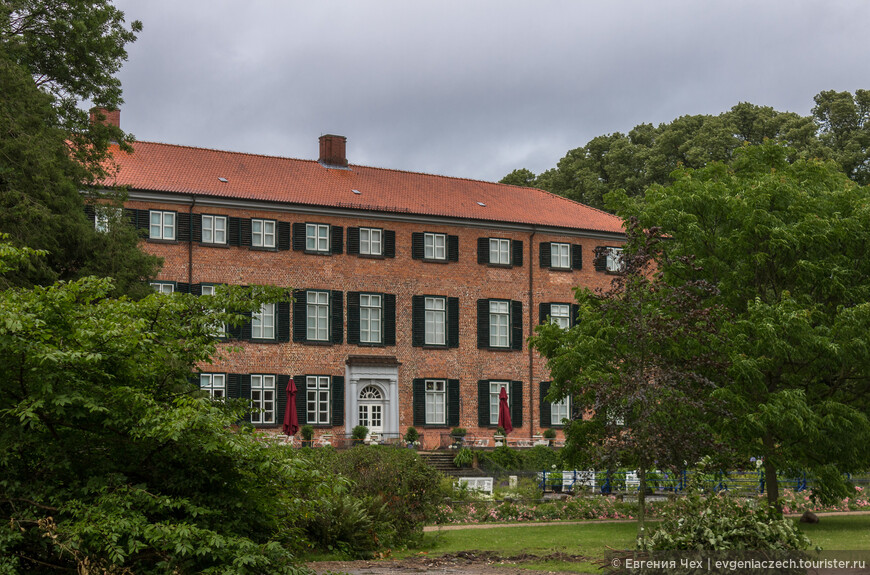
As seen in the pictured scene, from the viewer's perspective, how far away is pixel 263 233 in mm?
38156

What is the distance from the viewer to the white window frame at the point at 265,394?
37188 mm

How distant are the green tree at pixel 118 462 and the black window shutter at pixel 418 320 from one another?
2833 cm

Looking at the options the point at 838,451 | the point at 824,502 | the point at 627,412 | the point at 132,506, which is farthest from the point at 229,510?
the point at 824,502

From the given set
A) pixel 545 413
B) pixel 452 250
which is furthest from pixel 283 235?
pixel 545 413

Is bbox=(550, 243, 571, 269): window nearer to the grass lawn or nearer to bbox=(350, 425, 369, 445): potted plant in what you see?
bbox=(350, 425, 369, 445): potted plant

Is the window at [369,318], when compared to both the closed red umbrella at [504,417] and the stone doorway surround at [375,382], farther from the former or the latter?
the closed red umbrella at [504,417]

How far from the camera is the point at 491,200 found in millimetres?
44000

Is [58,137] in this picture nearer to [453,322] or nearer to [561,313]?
[453,322]

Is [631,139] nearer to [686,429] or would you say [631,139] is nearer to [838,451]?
[838,451]

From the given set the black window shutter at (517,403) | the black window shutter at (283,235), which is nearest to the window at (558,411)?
the black window shutter at (517,403)

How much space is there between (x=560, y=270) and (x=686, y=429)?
27.1m

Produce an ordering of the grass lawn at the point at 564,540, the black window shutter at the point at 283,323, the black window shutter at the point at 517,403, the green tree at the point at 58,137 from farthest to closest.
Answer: the black window shutter at the point at 517,403 < the black window shutter at the point at 283,323 < the green tree at the point at 58,137 < the grass lawn at the point at 564,540

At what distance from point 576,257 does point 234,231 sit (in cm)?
1392

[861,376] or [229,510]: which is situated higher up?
[861,376]
